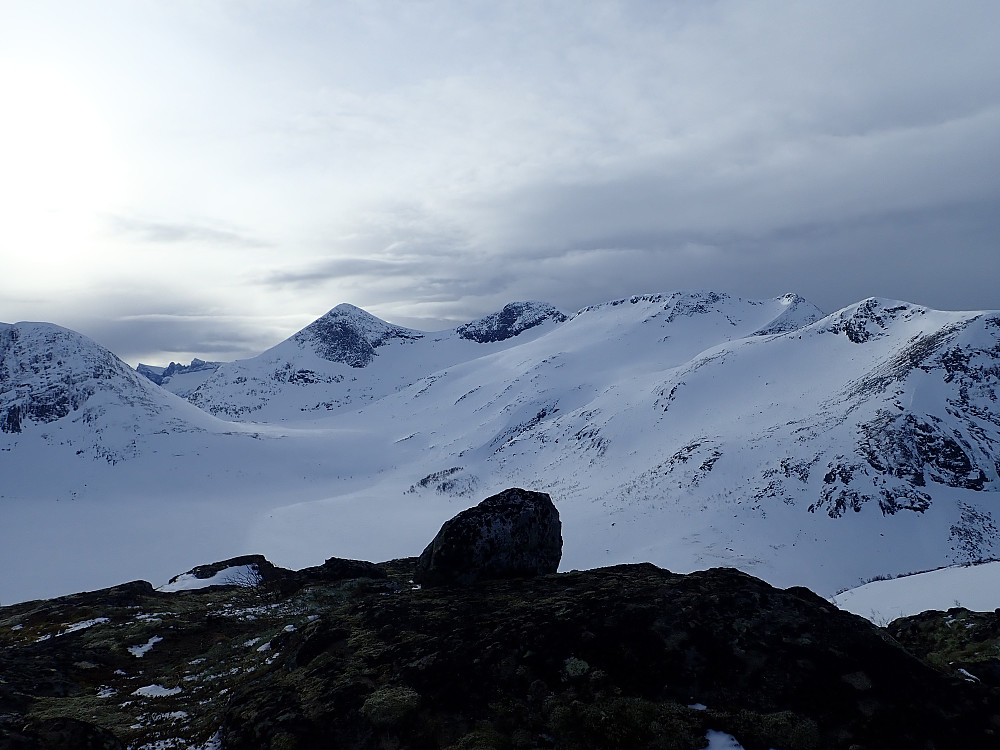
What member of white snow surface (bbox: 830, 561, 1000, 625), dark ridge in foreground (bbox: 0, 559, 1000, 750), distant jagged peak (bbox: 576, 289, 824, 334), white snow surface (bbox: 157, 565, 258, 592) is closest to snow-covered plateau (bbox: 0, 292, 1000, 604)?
white snow surface (bbox: 830, 561, 1000, 625)

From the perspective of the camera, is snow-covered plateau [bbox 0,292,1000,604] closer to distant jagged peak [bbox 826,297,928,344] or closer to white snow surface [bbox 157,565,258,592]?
distant jagged peak [bbox 826,297,928,344]

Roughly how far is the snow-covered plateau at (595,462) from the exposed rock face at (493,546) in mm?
23765

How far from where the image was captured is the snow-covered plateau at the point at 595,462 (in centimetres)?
3966

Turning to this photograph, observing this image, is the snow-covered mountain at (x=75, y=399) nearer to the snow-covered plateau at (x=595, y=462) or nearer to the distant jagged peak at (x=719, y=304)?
the snow-covered plateau at (x=595, y=462)

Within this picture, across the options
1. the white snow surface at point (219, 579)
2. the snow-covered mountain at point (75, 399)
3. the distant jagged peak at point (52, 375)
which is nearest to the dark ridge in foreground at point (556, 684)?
the white snow surface at point (219, 579)

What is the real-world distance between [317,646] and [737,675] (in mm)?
8479

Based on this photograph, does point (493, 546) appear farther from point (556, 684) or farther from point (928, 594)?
point (928, 594)

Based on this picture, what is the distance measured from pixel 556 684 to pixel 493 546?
24.2ft

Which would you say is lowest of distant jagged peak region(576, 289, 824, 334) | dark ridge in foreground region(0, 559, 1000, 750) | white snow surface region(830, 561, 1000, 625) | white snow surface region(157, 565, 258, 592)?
white snow surface region(157, 565, 258, 592)

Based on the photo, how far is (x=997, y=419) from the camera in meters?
45.2

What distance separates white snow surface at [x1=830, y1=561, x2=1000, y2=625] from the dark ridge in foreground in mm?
6589

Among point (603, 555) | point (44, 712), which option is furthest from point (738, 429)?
point (44, 712)

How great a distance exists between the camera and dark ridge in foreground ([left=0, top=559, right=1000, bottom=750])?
23.6ft

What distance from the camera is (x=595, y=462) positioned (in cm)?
6259
